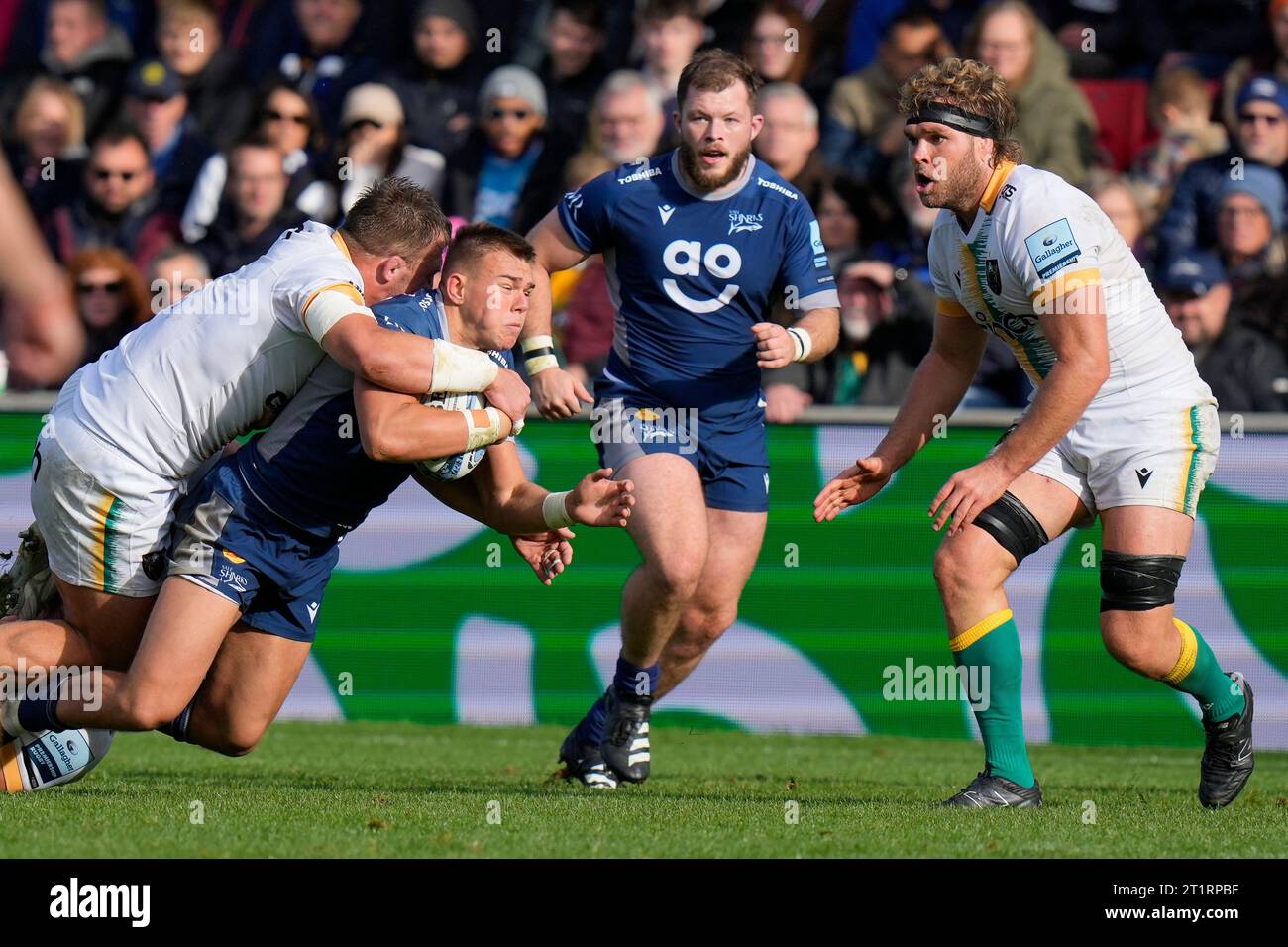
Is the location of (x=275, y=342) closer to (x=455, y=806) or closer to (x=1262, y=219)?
(x=455, y=806)

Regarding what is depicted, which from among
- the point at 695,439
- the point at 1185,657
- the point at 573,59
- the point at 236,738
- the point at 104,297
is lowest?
the point at 236,738

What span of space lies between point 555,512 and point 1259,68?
7.67m

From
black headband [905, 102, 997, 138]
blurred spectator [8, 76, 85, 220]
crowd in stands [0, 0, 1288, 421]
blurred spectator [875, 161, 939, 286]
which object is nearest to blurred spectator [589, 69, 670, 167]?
crowd in stands [0, 0, 1288, 421]

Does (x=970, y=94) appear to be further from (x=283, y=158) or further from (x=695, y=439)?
(x=283, y=158)

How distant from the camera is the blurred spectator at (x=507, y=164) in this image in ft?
38.4

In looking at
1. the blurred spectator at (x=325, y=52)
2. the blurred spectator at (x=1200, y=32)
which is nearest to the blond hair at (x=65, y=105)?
the blurred spectator at (x=325, y=52)

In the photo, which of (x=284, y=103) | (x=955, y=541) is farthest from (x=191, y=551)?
(x=284, y=103)

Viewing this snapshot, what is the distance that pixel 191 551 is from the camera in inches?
233

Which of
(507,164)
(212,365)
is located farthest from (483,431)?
(507,164)

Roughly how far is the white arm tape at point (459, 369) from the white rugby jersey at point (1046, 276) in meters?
1.84

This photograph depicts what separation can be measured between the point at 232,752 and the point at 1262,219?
24.2 ft

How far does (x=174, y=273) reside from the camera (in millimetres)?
11586

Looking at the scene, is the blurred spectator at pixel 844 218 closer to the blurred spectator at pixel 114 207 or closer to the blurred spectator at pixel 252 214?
the blurred spectator at pixel 252 214

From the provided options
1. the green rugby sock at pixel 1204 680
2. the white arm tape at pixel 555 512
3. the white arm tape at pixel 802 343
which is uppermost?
the white arm tape at pixel 802 343
